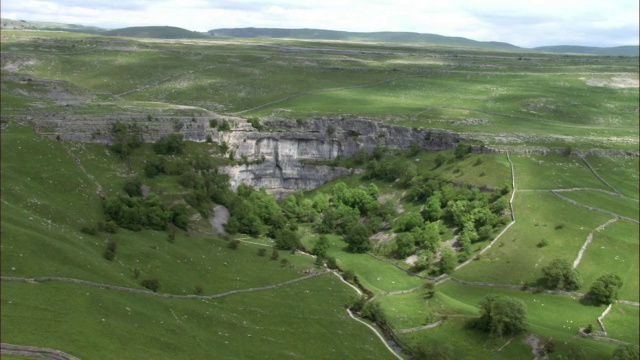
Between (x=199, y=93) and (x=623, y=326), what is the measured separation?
5996 inches

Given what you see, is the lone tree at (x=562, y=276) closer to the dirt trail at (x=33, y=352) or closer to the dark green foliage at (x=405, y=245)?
the dark green foliage at (x=405, y=245)

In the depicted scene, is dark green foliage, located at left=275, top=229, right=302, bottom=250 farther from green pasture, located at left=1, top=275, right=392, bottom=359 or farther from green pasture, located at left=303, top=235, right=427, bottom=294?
green pasture, located at left=1, top=275, right=392, bottom=359

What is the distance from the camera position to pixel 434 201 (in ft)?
357

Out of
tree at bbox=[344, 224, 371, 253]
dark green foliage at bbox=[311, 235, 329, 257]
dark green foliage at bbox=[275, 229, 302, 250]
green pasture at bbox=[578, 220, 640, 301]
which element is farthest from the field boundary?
green pasture at bbox=[578, 220, 640, 301]

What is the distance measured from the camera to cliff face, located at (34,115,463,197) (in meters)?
135

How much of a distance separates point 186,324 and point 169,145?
2489 inches

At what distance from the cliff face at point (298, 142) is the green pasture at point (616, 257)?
51.3m

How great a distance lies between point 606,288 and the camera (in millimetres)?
80312

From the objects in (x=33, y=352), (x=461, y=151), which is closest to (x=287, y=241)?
(x=461, y=151)

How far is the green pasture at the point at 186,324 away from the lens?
51906mm

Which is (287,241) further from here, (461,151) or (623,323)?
(623,323)

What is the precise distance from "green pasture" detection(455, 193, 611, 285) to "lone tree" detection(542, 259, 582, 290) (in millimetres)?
2969

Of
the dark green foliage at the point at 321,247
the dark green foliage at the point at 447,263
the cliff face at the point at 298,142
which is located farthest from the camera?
the cliff face at the point at 298,142

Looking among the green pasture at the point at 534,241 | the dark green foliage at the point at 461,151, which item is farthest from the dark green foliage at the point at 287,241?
the dark green foliage at the point at 461,151
